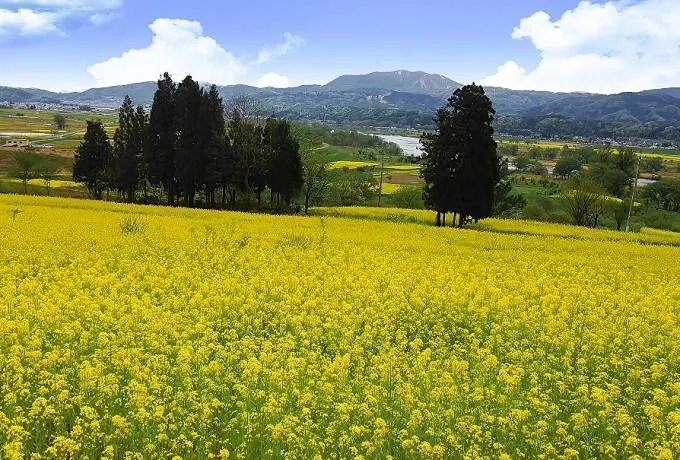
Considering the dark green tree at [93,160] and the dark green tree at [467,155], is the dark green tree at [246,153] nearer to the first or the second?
the dark green tree at [467,155]

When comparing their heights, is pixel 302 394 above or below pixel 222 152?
below

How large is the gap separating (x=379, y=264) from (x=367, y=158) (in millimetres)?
136477

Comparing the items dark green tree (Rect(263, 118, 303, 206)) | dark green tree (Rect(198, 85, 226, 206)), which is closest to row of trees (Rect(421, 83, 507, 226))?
dark green tree (Rect(263, 118, 303, 206))

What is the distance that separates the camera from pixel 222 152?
50.4 m

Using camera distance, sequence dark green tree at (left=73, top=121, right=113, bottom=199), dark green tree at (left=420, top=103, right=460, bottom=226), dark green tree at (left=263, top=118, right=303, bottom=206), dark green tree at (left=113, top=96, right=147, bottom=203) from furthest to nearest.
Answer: dark green tree at (left=73, top=121, right=113, bottom=199)
dark green tree at (left=113, top=96, right=147, bottom=203)
dark green tree at (left=263, top=118, right=303, bottom=206)
dark green tree at (left=420, top=103, right=460, bottom=226)

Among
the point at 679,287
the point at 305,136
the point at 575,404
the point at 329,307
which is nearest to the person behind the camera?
the point at 575,404

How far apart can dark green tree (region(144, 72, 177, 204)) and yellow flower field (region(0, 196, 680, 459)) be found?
3083 centimetres

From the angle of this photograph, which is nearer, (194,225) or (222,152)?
(194,225)

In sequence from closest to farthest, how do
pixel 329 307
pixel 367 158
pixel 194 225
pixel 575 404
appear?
pixel 575 404
pixel 329 307
pixel 194 225
pixel 367 158

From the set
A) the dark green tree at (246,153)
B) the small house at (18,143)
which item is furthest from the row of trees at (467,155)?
the small house at (18,143)

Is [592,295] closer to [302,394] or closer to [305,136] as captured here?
[302,394]

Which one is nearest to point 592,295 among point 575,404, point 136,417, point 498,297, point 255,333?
point 498,297

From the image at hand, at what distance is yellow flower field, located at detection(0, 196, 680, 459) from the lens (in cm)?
801

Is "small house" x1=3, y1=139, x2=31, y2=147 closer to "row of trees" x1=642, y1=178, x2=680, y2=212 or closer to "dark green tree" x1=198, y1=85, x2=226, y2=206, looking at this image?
"dark green tree" x1=198, y1=85, x2=226, y2=206
